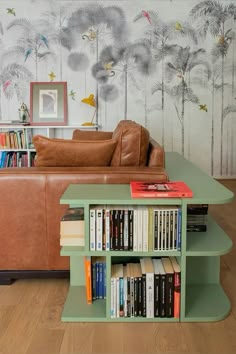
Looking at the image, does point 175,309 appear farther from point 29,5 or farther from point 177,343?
point 29,5

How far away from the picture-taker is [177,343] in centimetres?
189

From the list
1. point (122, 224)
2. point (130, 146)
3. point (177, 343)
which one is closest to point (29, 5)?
point (130, 146)

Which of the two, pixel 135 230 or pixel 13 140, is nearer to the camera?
pixel 135 230

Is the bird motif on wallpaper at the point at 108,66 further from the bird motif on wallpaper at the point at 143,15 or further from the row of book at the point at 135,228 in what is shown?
the row of book at the point at 135,228

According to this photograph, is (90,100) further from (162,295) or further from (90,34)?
(162,295)

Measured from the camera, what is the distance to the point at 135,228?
2.05 metres

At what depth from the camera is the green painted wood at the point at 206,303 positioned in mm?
2107

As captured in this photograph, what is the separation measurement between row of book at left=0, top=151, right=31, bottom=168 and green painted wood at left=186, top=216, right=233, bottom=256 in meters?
3.69

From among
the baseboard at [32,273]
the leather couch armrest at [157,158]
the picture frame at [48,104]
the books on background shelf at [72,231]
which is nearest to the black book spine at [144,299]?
the books on background shelf at [72,231]

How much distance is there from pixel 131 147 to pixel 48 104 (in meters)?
3.61

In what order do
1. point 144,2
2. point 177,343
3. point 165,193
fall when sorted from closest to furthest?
1. point 177,343
2. point 165,193
3. point 144,2

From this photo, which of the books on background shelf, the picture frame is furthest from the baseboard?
the picture frame

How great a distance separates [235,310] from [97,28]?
14.7 ft

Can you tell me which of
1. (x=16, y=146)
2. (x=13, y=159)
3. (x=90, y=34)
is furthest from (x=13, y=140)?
(x=90, y=34)
